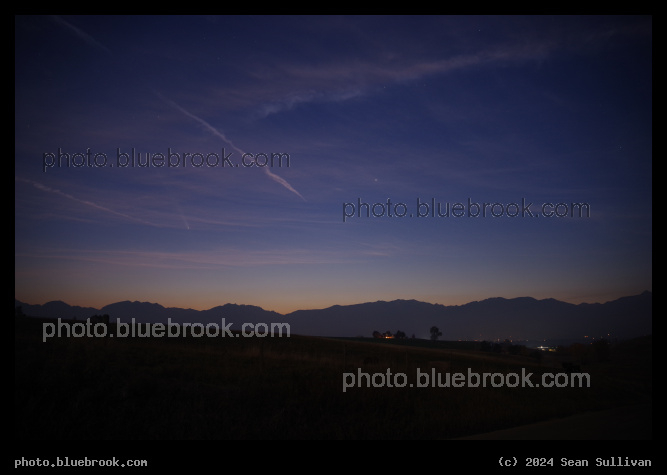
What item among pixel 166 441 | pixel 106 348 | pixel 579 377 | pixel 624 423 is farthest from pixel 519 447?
pixel 579 377

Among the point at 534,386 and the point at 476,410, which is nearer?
the point at 476,410

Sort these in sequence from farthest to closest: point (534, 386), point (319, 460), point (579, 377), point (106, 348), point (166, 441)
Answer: point (579, 377) → point (534, 386) → point (106, 348) → point (166, 441) → point (319, 460)

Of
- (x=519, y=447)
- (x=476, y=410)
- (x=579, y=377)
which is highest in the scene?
(x=519, y=447)

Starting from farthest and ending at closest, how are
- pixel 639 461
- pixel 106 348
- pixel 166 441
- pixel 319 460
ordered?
pixel 106 348
pixel 166 441
pixel 319 460
pixel 639 461

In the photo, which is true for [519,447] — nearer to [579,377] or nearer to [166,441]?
[166,441]

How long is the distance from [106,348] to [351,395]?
9.25 metres

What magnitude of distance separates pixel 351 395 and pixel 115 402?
5915 mm

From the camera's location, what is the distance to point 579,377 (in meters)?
20.1

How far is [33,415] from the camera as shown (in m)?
8.48

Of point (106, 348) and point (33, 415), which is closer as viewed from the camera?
point (33, 415)

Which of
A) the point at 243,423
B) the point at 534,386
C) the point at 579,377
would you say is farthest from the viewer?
the point at 579,377

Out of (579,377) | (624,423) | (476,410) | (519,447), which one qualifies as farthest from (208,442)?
(579,377)

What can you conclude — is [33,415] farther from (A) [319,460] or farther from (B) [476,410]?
(B) [476,410]

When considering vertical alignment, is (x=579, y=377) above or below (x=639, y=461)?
below
